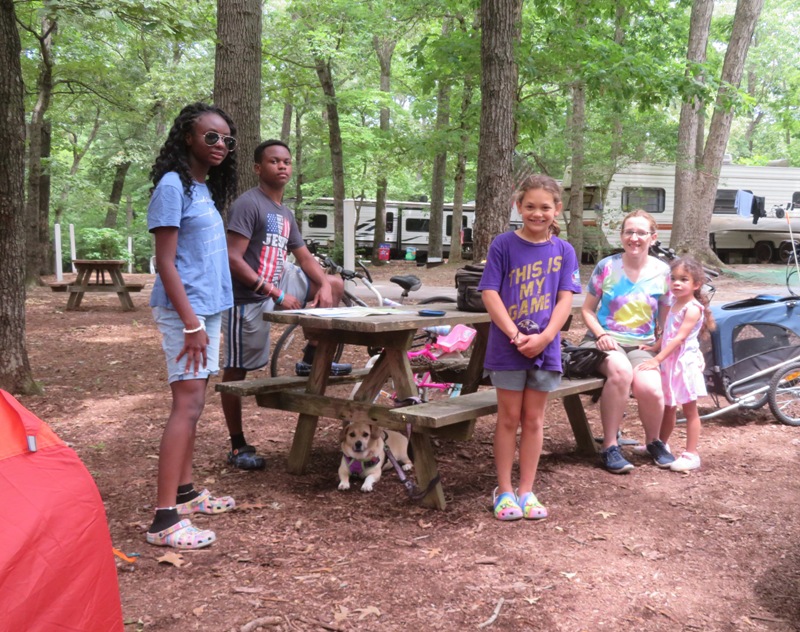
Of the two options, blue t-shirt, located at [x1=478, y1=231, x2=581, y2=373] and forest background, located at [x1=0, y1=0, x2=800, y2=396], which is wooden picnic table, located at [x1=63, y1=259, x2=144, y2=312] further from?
blue t-shirt, located at [x1=478, y1=231, x2=581, y2=373]

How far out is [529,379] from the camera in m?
3.88

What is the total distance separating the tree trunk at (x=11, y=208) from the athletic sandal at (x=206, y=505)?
2.99 metres

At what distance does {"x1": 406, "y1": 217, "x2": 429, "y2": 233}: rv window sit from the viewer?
3378cm

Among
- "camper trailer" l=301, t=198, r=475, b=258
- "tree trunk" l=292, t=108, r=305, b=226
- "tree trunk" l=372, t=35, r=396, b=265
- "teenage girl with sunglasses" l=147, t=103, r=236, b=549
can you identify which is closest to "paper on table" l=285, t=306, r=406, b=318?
"teenage girl with sunglasses" l=147, t=103, r=236, b=549

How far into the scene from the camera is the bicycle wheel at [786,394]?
18.8 ft

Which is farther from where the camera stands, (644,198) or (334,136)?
(644,198)

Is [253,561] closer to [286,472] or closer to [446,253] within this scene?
[286,472]

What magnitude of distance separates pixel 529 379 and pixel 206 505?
1722mm

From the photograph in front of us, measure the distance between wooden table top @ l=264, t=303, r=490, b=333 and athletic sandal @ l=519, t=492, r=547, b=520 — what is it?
1.04 m

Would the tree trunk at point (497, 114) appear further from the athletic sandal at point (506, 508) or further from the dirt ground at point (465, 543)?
the athletic sandal at point (506, 508)

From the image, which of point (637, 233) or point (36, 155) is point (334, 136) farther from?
point (637, 233)

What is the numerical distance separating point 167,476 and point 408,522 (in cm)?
120

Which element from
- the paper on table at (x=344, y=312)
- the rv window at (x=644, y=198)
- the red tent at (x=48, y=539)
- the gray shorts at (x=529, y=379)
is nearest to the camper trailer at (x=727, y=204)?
the rv window at (x=644, y=198)

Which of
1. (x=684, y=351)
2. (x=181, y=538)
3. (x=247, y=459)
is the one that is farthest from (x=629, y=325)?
(x=181, y=538)
